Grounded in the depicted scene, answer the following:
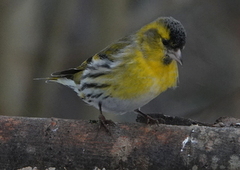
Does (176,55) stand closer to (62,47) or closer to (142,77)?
(142,77)

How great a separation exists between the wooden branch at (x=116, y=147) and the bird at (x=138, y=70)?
46 centimetres

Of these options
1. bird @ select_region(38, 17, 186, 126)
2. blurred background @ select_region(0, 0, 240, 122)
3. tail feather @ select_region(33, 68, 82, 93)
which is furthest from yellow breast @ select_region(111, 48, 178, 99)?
blurred background @ select_region(0, 0, 240, 122)

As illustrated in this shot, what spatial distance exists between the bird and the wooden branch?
461mm

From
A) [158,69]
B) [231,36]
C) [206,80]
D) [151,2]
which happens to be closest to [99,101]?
[158,69]

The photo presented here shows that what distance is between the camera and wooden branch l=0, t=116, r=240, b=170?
3.25 meters

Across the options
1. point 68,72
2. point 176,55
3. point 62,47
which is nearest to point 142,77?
point 176,55

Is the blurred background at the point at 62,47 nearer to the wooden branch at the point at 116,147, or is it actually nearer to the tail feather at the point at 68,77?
the tail feather at the point at 68,77

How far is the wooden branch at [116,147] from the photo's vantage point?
3.25 metres

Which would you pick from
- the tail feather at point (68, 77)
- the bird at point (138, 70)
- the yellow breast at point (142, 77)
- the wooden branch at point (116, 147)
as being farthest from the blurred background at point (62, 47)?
the wooden branch at point (116, 147)

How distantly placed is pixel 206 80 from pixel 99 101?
14.9 feet

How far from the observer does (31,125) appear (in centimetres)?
349

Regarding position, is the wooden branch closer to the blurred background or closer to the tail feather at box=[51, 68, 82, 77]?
the tail feather at box=[51, 68, 82, 77]

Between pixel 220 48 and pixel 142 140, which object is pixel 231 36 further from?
pixel 142 140

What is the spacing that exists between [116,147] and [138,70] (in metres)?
0.74
